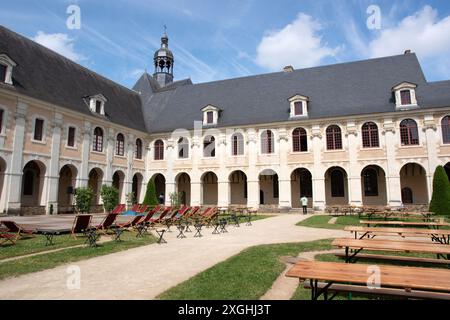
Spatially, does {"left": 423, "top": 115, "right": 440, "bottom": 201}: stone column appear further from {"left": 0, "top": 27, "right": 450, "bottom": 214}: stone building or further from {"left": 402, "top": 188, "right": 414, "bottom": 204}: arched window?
{"left": 402, "top": 188, "right": 414, "bottom": 204}: arched window

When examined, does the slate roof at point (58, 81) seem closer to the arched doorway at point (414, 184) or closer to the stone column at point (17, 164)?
the stone column at point (17, 164)

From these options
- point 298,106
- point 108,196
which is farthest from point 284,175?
point 108,196

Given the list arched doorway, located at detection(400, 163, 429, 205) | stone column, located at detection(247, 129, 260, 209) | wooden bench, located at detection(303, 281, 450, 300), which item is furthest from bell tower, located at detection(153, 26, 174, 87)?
wooden bench, located at detection(303, 281, 450, 300)

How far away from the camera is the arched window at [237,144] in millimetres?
28234

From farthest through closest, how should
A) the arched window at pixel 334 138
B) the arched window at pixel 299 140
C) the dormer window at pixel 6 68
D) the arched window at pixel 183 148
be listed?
the arched window at pixel 183 148 < the arched window at pixel 299 140 < the arched window at pixel 334 138 < the dormer window at pixel 6 68

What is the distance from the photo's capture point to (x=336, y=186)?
89.5 feet

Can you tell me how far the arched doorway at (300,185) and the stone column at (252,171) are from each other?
3312 millimetres

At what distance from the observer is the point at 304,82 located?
2959cm

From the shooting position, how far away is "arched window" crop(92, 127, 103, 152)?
25.8 meters

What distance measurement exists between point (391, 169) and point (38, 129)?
994 inches

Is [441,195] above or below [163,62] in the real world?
below

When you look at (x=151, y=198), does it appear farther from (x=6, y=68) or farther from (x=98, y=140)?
(x=6, y=68)

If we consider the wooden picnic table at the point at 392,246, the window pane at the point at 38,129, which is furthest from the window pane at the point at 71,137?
the wooden picnic table at the point at 392,246

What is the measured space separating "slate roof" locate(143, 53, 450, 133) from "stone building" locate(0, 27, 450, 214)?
128 mm
